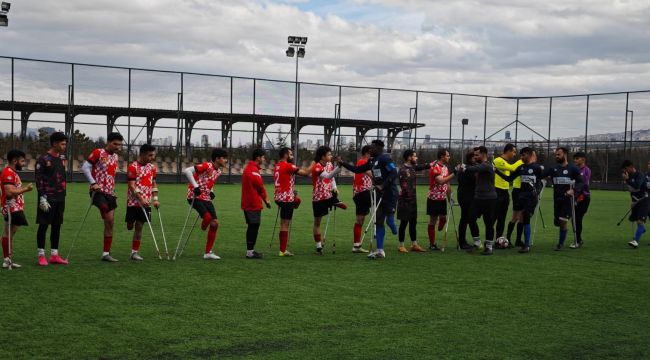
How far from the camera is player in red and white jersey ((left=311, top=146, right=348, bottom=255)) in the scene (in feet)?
41.3

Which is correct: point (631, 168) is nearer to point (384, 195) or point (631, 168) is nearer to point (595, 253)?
point (595, 253)

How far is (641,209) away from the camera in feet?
48.7

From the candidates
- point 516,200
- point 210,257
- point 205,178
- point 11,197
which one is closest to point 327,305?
point 210,257

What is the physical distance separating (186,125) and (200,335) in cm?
3735

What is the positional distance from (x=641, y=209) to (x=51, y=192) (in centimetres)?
1150

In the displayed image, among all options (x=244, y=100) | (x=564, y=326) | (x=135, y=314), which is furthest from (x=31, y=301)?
(x=244, y=100)

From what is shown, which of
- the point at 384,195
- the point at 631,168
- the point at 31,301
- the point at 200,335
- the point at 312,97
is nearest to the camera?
the point at 200,335

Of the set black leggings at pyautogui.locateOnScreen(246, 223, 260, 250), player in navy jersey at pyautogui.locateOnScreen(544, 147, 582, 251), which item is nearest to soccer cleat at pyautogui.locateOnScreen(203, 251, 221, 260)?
black leggings at pyautogui.locateOnScreen(246, 223, 260, 250)

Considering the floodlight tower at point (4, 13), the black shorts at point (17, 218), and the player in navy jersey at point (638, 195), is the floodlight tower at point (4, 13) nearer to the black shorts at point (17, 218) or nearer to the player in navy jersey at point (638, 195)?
the black shorts at point (17, 218)

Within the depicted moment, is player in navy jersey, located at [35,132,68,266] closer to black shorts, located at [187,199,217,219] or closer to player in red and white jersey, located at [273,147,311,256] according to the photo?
black shorts, located at [187,199,217,219]

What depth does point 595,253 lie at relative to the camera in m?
13.3

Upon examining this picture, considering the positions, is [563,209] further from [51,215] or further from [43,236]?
[43,236]

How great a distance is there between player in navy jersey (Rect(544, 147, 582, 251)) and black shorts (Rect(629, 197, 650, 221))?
1774 mm

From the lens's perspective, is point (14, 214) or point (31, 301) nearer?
point (31, 301)
